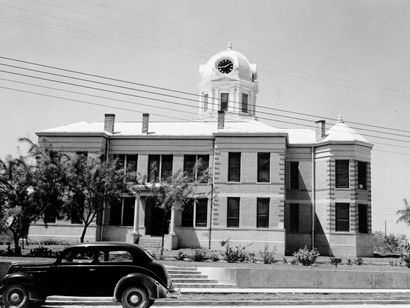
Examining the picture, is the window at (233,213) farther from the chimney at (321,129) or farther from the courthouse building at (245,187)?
the chimney at (321,129)

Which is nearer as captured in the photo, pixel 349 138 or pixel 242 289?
pixel 242 289

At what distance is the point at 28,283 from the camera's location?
1394 cm

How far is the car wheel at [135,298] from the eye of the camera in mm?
13984

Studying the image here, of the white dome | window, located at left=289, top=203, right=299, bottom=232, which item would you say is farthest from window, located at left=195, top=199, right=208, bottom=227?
the white dome

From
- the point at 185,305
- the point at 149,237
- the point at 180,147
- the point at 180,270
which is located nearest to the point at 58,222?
the point at 149,237

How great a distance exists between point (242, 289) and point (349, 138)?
23.5 metres

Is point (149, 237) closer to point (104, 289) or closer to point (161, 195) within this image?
point (161, 195)

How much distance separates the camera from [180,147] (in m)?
41.2

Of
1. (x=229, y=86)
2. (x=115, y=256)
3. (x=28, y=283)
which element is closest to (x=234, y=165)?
(x=229, y=86)

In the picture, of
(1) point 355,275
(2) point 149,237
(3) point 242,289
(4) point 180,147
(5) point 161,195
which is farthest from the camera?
(4) point 180,147

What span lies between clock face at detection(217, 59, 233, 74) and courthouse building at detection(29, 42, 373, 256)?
10.6 m

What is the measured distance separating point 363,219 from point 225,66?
21023 mm

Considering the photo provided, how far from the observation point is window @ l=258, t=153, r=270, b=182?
39344 millimetres

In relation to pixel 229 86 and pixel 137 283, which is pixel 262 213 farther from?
pixel 137 283
